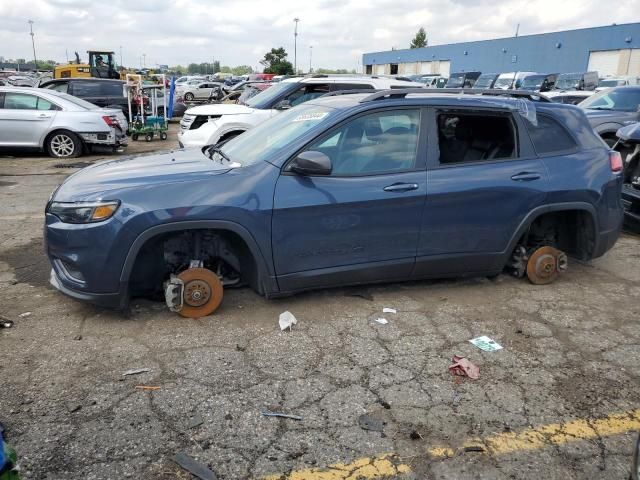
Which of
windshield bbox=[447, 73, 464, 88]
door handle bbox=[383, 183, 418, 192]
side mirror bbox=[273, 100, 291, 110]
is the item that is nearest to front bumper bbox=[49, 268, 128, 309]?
door handle bbox=[383, 183, 418, 192]

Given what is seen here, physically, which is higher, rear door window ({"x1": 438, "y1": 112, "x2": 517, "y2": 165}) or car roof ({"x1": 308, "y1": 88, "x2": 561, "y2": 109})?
car roof ({"x1": 308, "y1": 88, "x2": 561, "y2": 109})

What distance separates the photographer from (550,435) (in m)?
2.74

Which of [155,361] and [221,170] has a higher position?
[221,170]

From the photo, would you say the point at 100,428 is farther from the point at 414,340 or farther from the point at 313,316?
the point at 414,340

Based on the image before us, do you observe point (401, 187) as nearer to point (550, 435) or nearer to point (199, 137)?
point (550, 435)

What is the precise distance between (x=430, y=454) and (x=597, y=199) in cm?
306

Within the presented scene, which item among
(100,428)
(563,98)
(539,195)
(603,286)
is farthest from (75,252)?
(563,98)

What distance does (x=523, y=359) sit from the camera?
350 centimetres

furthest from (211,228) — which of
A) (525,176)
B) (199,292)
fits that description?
(525,176)

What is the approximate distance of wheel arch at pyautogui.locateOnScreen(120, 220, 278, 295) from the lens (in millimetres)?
3532

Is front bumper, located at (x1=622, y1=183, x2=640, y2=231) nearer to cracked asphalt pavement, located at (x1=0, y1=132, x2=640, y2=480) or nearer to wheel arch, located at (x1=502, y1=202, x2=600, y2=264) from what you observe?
cracked asphalt pavement, located at (x1=0, y1=132, x2=640, y2=480)

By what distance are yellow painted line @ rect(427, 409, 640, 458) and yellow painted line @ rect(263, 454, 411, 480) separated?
22 centimetres

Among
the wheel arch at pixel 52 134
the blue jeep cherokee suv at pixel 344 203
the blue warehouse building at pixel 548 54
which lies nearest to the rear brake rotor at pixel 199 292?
the blue jeep cherokee suv at pixel 344 203

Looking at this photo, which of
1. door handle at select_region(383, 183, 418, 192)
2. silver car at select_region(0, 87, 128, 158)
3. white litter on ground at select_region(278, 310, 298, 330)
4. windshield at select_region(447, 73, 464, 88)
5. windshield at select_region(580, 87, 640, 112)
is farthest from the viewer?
windshield at select_region(447, 73, 464, 88)
